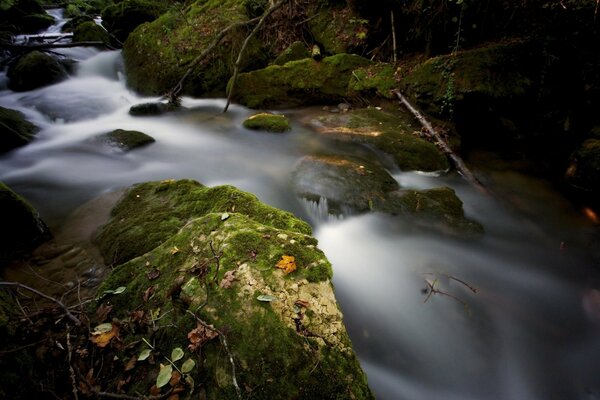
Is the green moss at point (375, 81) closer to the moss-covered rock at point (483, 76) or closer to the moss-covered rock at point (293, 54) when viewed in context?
the moss-covered rock at point (483, 76)

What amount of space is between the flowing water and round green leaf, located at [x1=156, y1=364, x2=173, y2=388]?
1.76 meters

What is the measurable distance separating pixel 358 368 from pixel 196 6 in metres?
12.3

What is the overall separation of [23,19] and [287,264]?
19.3 meters

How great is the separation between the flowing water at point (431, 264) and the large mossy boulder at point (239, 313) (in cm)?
128

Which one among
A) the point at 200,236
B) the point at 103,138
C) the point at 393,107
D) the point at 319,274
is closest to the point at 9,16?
the point at 103,138

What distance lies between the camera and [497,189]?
510 centimetres

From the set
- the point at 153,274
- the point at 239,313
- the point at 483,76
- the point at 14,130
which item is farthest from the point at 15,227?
the point at 483,76

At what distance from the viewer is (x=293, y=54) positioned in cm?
838

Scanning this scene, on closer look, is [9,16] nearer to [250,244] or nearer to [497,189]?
[250,244]

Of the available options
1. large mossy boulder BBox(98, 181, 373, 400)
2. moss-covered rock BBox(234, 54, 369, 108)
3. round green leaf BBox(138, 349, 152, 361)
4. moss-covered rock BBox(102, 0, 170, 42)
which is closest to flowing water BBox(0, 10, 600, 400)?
large mossy boulder BBox(98, 181, 373, 400)

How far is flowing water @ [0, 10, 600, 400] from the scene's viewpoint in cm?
279

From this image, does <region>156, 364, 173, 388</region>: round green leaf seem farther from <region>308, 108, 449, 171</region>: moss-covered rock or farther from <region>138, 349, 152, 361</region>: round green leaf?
<region>308, 108, 449, 171</region>: moss-covered rock

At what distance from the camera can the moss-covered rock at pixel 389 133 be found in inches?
210

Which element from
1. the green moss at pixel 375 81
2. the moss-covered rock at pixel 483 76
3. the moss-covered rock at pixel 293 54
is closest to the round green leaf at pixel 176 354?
the moss-covered rock at pixel 483 76
